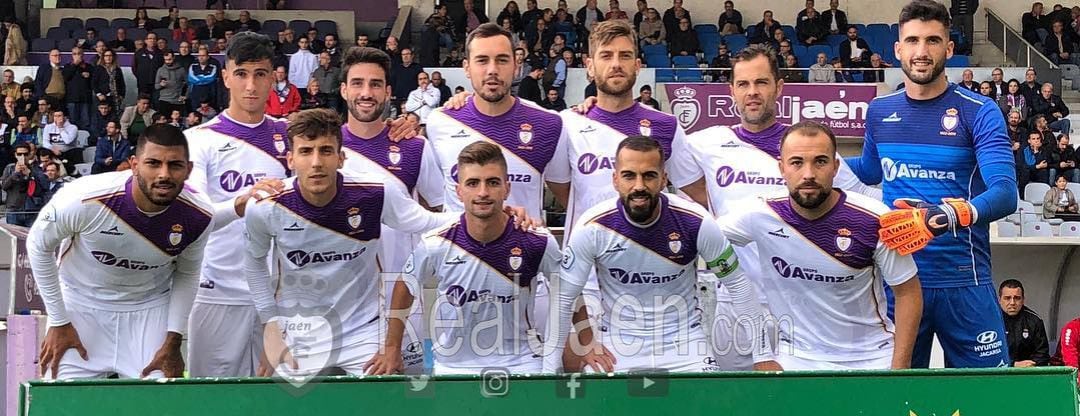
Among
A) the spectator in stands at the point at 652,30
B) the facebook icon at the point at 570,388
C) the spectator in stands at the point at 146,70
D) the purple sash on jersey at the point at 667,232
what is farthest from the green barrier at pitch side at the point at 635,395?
the spectator in stands at the point at 652,30

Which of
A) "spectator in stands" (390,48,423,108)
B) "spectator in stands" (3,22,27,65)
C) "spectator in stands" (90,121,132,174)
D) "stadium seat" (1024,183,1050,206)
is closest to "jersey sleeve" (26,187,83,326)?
"spectator in stands" (90,121,132,174)

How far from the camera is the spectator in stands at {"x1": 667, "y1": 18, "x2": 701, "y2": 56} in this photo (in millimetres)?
22062

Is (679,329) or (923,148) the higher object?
(923,148)

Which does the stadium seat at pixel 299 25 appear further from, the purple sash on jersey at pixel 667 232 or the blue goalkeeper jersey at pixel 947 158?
the blue goalkeeper jersey at pixel 947 158

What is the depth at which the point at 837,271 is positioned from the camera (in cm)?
571

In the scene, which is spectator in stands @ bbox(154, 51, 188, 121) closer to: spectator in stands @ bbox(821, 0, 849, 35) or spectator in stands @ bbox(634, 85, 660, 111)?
spectator in stands @ bbox(634, 85, 660, 111)

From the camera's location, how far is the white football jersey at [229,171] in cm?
653

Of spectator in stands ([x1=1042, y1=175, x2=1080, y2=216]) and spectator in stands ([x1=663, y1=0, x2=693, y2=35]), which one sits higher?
spectator in stands ([x1=663, y1=0, x2=693, y2=35])

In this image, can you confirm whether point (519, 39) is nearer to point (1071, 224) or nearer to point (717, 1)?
point (717, 1)

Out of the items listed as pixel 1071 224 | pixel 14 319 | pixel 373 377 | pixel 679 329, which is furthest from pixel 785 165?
pixel 1071 224

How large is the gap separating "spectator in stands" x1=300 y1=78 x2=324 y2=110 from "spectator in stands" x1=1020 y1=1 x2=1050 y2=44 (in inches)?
522

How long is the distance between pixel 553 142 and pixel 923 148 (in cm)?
193

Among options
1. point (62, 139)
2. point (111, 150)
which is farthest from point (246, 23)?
point (111, 150)

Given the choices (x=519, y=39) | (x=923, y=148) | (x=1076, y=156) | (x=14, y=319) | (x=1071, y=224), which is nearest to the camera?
(x=923, y=148)
